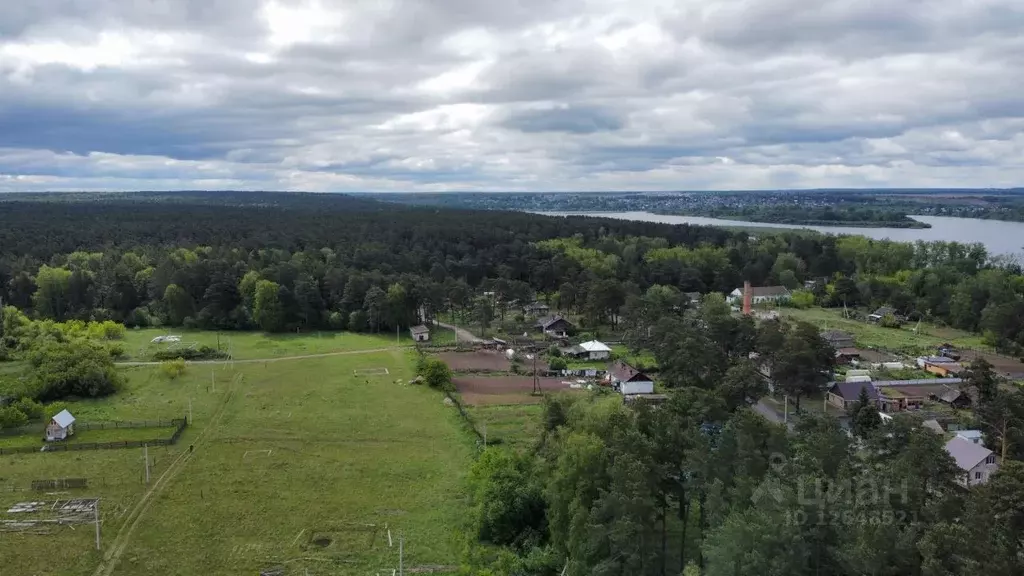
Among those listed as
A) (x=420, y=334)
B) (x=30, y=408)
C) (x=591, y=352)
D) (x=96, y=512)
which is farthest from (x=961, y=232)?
(x=96, y=512)

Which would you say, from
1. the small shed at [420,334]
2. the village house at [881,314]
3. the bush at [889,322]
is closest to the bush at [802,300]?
the village house at [881,314]

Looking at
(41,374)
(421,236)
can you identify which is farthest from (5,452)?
(421,236)

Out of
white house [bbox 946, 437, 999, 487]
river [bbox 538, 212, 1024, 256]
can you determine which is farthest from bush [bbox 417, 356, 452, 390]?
river [bbox 538, 212, 1024, 256]

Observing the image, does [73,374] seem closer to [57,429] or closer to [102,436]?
[57,429]

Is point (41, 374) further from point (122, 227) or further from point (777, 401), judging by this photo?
point (122, 227)

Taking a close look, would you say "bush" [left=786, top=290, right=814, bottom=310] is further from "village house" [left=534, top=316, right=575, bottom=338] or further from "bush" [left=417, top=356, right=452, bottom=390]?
"bush" [left=417, top=356, right=452, bottom=390]
